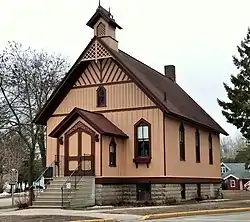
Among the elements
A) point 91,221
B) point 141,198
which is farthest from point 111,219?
point 141,198

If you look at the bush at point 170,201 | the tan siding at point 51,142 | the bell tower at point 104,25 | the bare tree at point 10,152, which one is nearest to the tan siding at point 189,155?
the bush at point 170,201

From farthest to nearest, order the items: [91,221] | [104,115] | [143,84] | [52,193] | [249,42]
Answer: [249,42], [104,115], [143,84], [52,193], [91,221]

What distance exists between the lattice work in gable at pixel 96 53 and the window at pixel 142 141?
181 inches

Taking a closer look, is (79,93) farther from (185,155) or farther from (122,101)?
(185,155)

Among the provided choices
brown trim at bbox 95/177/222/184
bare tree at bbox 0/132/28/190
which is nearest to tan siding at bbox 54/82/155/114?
brown trim at bbox 95/177/222/184

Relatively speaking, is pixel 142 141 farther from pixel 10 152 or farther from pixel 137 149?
pixel 10 152

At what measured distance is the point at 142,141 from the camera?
32062mm

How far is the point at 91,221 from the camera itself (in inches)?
798

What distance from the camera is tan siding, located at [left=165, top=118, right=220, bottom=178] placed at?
1257 inches

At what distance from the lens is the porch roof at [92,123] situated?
30500 mm

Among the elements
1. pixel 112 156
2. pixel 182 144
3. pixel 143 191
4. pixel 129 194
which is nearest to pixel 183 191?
pixel 182 144

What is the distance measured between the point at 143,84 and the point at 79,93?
16.9 feet

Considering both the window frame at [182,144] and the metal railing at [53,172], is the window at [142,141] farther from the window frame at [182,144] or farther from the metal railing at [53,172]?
the metal railing at [53,172]

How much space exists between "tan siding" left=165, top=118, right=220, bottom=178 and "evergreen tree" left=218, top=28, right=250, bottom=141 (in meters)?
2.22
